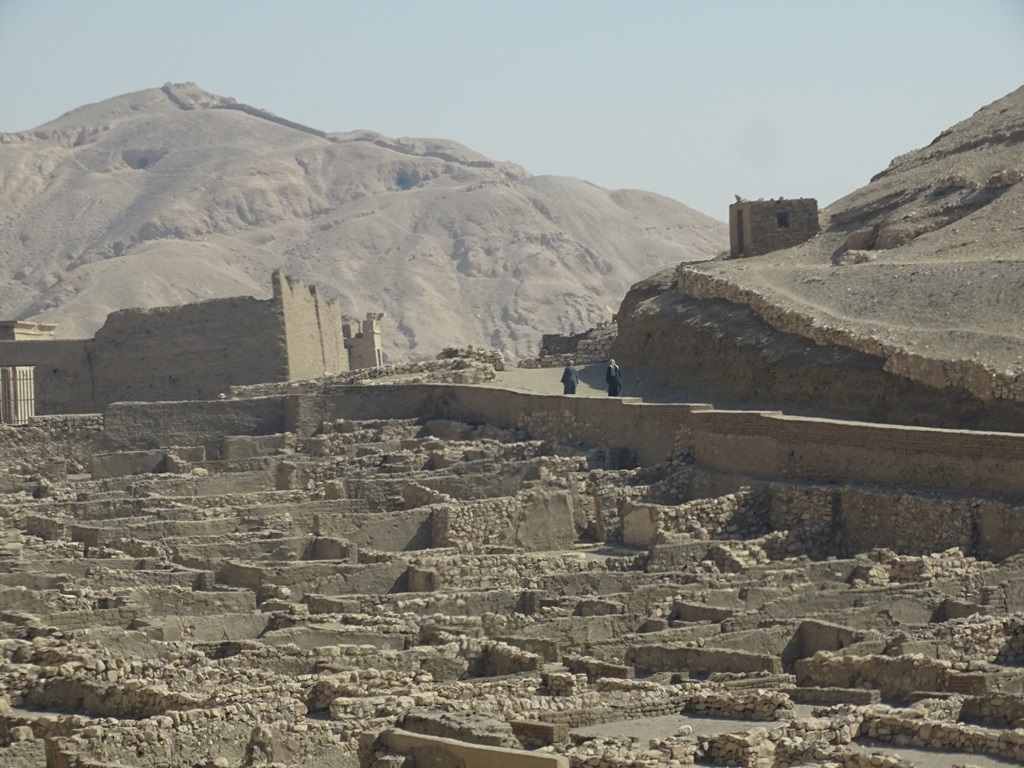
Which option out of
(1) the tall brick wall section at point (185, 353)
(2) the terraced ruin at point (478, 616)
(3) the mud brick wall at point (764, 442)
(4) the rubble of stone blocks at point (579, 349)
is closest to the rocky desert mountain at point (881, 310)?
(4) the rubble of stone blocks at point (579, 349)

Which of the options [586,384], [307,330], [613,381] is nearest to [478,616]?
[613,381]

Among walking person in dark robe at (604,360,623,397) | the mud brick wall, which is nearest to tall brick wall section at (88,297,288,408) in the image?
the mud brick wall

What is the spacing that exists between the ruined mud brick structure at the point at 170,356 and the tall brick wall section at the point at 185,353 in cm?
2

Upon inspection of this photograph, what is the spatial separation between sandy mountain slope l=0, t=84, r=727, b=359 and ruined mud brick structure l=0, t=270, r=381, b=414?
47498 mm

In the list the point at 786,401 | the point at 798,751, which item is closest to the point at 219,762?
the point at 798,751

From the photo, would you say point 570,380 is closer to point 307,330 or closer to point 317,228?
point 307,330

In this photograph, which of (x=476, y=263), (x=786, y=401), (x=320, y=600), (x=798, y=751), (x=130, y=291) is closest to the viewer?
(x=798, y=751)

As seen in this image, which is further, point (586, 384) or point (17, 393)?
point (17, 393)

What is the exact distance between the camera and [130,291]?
98.2 m

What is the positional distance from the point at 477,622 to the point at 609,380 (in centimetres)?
1327

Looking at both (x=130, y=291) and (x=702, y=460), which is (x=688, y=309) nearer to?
(x=702, y=460)

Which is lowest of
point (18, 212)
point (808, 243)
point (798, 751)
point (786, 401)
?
point (798, 751)

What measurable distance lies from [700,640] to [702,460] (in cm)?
1022

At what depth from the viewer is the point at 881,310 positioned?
33.6 metres
